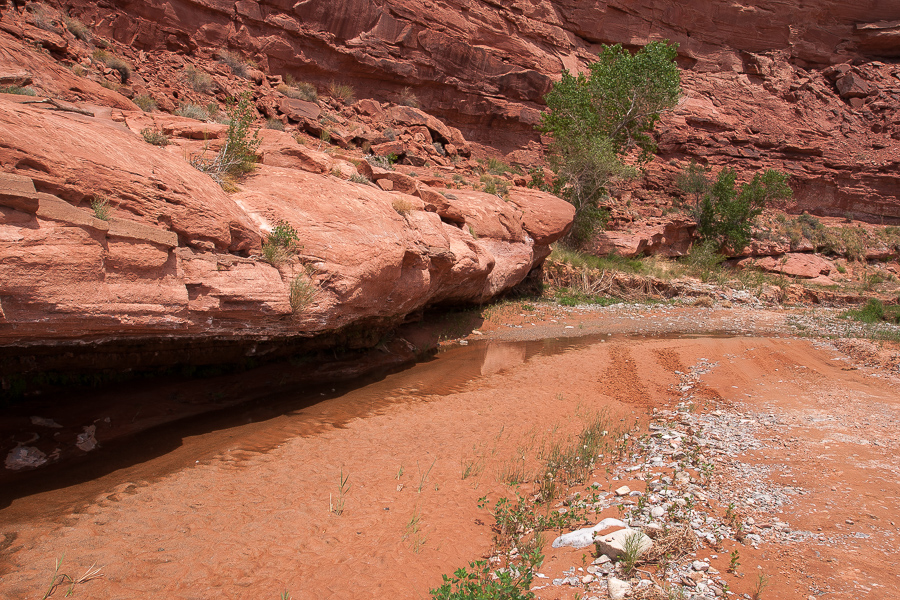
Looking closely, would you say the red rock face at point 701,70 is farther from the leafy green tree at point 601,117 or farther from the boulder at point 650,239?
the boulder at point 650,239

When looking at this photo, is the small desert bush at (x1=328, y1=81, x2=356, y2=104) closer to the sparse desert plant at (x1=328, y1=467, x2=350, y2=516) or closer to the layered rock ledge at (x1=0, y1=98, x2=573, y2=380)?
the layered rock ledge at (x1=0, y1=98, x2=573, y2=380)

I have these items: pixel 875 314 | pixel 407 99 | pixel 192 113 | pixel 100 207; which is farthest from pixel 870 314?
pixel 192 113

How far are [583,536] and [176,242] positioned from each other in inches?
182

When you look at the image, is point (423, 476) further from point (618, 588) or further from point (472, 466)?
point (618, 588)

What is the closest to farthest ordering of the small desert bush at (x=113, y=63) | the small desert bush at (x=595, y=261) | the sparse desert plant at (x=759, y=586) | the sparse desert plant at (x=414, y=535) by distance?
the sparse desert plant at (x=759, y=586) → the sparse desert plant at (x=414, y=535) → the small desert bush at (x=113, y=63) → the small desert bush at (x=595, y=261)

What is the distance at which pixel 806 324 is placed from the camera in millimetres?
14297

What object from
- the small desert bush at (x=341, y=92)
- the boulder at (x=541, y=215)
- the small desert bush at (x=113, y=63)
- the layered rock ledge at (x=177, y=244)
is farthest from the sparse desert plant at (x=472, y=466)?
the small desert bush at (x=341, y=92)

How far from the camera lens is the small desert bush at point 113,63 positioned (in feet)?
47.0

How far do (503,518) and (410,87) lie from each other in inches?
956

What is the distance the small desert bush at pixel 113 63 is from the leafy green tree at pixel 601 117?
51.9ft

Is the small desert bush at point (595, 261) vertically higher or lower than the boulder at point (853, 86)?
lower

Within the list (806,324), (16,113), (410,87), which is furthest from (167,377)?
(410,87)

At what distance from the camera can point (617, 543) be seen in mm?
3273

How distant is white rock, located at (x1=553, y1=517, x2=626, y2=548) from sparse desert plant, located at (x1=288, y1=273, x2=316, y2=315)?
388 cm
